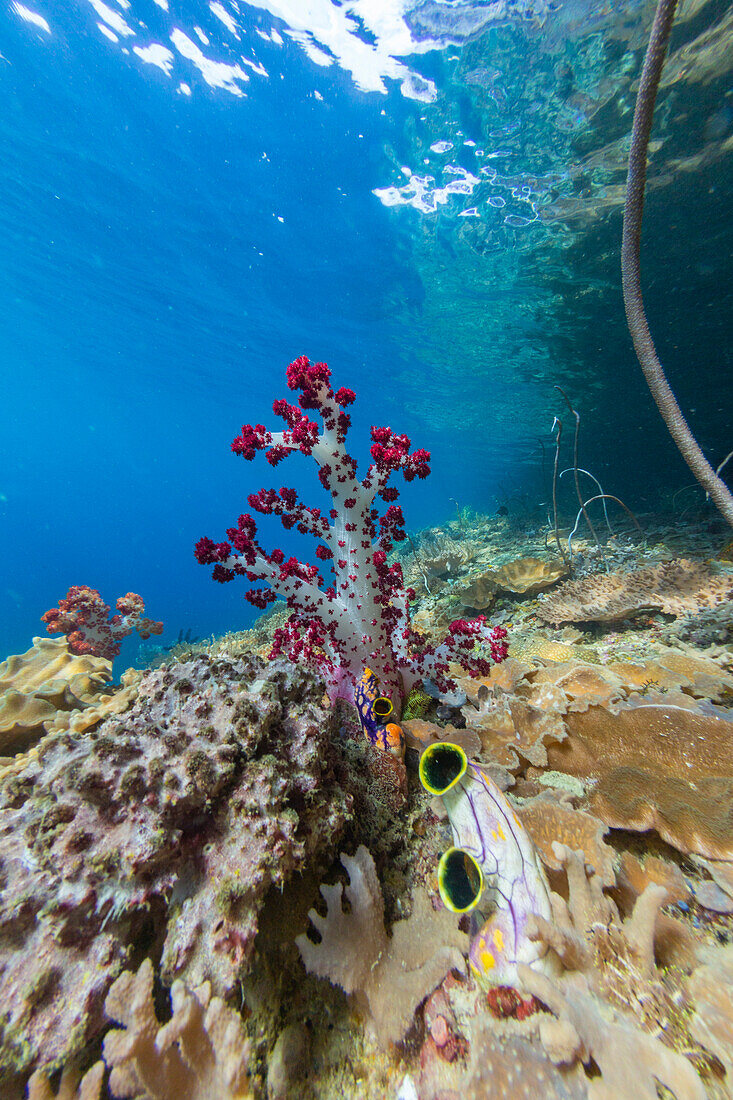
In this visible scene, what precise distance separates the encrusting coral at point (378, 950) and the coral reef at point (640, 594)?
3.65 metres

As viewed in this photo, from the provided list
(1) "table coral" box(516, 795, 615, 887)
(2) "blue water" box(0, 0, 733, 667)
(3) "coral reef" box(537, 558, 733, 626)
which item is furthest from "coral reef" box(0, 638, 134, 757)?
(2) "blue water" box(0, 0, 733, 667)

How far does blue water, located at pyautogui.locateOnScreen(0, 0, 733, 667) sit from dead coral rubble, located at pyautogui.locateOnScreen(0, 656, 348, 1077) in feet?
41.9

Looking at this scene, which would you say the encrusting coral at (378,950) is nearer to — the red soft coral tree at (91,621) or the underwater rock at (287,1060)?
the underwater rock at (287,1060)

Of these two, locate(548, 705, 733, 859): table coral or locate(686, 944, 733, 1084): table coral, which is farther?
locate(548, 705, 733, 859): table coral

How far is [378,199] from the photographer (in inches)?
518

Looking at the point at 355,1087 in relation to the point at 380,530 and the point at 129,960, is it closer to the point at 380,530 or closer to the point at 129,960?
the point at 129,960

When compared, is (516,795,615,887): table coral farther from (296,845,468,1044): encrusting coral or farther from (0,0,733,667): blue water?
(0,0,733,667): blue water

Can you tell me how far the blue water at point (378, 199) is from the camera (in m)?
8.80

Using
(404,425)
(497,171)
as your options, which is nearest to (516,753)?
(497,171)

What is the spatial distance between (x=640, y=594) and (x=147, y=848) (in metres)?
4.90

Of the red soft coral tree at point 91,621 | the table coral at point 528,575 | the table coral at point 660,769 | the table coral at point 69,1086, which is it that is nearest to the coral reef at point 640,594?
the table coral at point 528,575

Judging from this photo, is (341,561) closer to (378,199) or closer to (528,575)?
(528,575)

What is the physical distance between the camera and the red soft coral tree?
6.50m

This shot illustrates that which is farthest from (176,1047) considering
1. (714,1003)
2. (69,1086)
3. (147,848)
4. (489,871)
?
(714,1003)
